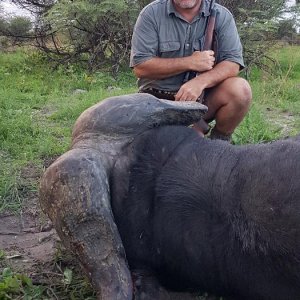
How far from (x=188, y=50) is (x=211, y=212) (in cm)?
252

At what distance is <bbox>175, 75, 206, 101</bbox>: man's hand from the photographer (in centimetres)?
442

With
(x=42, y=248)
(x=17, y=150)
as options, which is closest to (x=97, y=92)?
(x=17, y=150)

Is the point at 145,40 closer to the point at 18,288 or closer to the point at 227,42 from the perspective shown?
the point at 227,42

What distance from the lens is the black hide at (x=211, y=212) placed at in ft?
7.80

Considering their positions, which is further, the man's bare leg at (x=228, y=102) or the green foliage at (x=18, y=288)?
the man's bare leg at (x=228, y=102)

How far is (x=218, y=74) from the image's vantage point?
4.67m

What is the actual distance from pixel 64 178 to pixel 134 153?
0.37 meters

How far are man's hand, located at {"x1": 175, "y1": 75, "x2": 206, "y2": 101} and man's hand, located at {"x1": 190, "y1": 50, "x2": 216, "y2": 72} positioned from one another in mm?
101

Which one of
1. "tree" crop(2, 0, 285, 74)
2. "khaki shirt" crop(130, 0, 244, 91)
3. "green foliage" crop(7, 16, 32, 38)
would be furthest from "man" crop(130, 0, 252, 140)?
"green foliage" crop(7, 16, 32, 38)

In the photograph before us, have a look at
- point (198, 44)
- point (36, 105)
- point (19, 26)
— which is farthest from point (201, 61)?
point (19, 26)

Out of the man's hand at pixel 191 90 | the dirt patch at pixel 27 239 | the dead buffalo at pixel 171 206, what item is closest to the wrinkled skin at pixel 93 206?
the dead buffalo at pixel 171 206

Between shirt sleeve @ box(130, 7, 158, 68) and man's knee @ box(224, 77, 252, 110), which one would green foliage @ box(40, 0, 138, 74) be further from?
man's knee @ box(224, 77, 252, 110)

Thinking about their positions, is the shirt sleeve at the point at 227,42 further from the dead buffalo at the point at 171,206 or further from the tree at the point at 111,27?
the tree at the point at 111,27

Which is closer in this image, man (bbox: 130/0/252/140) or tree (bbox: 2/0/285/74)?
man (bbox: 130/0/252/140)
